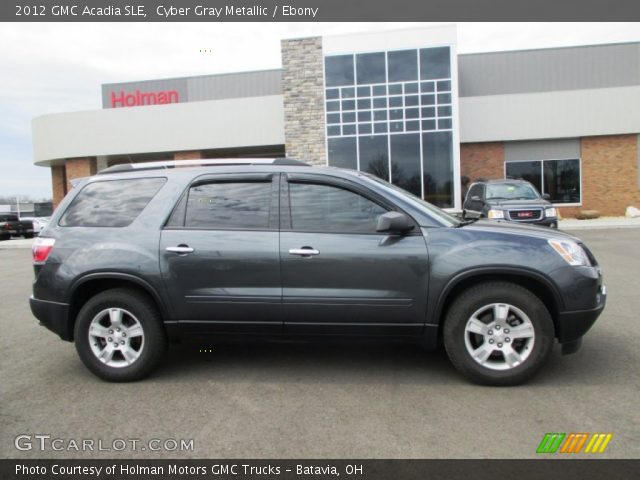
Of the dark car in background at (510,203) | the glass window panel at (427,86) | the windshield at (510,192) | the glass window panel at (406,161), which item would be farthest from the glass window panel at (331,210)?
the glass window panel at (427,86)

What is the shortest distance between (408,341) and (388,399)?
1.73ft

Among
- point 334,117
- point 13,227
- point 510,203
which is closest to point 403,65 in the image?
point 334,117

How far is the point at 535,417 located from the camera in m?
3.44

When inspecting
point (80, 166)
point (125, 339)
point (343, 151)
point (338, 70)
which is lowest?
point (125, 339)

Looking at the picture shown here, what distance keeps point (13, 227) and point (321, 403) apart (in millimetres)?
27976

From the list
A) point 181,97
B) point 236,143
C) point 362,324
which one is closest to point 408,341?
point 362,324

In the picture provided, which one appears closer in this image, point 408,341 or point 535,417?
point 535,417

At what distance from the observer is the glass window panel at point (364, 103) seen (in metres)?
22.2

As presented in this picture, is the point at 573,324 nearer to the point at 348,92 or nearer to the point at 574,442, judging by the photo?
the point at 574,442

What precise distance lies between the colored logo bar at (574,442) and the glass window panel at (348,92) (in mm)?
20592

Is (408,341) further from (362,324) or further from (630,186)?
→ (630,186)

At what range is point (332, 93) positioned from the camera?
73.6 feet

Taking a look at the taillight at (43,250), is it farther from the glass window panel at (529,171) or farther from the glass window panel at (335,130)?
the glass window panel at (529,171)
